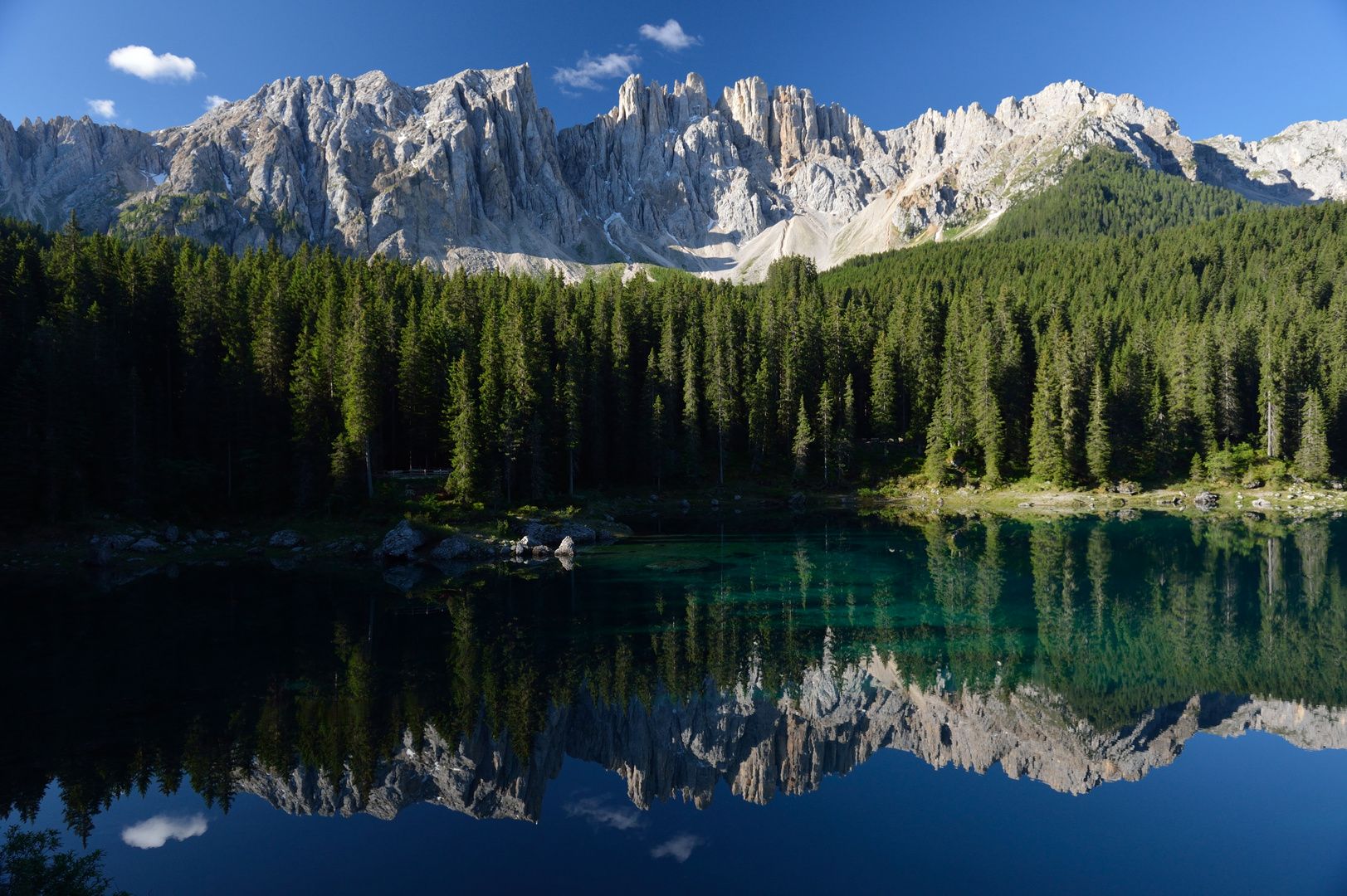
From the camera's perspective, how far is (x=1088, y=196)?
622ft

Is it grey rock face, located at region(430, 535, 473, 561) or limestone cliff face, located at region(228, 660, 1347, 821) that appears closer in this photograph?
limestone cliff face, located at region(228, 660, 1347, 821)

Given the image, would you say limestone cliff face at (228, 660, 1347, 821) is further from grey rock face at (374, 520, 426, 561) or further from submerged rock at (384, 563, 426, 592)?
grey rock face at (374, 520, 426, 561)

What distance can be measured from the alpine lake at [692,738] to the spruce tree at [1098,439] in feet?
139

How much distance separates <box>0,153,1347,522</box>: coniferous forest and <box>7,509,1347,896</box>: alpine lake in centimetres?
2014

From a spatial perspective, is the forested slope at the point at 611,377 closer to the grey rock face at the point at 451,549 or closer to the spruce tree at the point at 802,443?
the spruce tree at the point at 802,443

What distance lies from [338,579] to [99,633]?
41.9 feet

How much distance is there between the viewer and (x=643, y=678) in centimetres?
2273

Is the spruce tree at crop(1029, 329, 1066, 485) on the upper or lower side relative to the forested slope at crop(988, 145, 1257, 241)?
lower

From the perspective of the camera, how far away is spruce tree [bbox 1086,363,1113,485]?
74.9m

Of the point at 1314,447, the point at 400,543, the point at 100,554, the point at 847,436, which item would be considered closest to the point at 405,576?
the point at 400,543

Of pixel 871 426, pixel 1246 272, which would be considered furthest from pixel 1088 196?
pixel 871 426

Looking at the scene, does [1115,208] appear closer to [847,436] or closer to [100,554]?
[847,436]

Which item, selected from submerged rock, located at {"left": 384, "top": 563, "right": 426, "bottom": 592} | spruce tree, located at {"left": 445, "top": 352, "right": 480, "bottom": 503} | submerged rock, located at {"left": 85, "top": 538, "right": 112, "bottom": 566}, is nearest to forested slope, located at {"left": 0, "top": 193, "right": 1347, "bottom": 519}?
spruce tree, located at {"left": 445, "top": 352, "right": 480, "bottom": 503}

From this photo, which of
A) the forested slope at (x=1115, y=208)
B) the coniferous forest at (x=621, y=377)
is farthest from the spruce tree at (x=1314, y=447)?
the forested slope at (x=1115, y=208)
